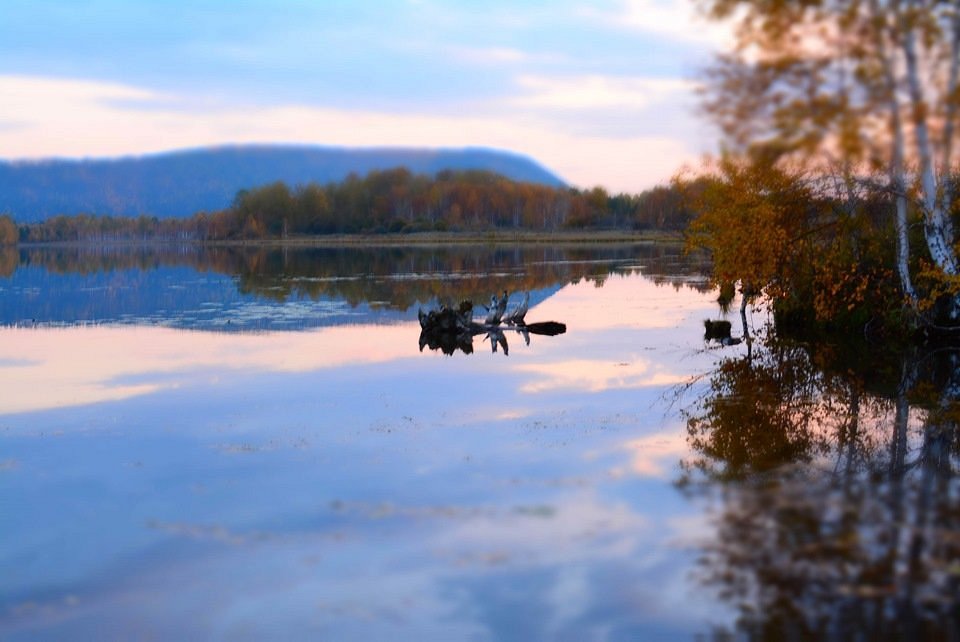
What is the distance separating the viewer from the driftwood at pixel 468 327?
968 inches

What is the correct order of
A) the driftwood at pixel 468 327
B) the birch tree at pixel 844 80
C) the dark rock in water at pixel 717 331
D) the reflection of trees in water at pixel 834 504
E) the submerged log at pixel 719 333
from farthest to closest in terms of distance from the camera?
the dark rock in water at pixel 717 331
the submerged log at pixel 719 333
the driftwood at pixel 468 327
the birch tree at pixel 844 80
the reflection of trees in water at pixel 834 504

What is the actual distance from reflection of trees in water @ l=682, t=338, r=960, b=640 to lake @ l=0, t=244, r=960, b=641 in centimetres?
4

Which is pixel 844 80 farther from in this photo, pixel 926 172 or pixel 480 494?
pixel 480 494

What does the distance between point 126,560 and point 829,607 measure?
601cm

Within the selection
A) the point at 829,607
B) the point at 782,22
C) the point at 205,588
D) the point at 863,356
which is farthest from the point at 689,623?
the point at 863,356

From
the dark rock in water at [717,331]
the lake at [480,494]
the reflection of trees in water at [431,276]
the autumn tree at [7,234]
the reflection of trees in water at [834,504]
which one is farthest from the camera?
the autumn tree at [7,234]

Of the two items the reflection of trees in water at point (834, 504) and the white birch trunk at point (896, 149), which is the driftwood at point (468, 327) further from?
the white birch trunk at point (896, 149)

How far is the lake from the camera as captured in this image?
767cm

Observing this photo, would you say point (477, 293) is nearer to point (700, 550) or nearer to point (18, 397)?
point (18, 397)

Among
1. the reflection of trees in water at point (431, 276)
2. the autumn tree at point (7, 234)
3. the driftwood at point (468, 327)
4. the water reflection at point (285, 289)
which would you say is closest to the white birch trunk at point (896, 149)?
the driftwood at point (468, 327)

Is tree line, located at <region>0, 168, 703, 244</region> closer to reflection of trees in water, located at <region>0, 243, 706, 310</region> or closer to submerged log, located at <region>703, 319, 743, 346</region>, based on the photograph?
reflection of trees in water, located at <region>0, 243, 706, 310</region>

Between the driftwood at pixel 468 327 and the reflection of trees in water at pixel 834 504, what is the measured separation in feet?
28.2

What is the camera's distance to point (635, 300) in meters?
37.2

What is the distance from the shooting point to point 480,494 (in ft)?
35.7
